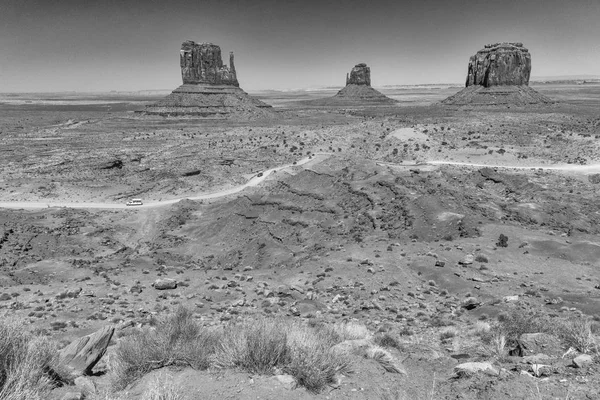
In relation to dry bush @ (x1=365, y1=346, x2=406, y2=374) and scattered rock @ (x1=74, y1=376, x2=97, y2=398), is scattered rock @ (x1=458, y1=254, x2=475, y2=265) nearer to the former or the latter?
dry bush @ (x1=365, y1=346, x2=406, y2=374)

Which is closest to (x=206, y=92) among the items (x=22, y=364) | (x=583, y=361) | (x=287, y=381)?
(x=22, y=364)

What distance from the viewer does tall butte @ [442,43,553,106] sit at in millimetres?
112750

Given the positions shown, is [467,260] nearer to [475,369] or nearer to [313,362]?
[475,369]

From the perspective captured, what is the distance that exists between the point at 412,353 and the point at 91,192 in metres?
45.7

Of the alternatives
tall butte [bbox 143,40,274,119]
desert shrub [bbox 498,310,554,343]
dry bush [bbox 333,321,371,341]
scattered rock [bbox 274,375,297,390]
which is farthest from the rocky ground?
tall butte [bbox 143,40,274,119]

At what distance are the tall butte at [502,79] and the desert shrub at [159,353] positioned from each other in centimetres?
12115

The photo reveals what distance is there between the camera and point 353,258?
21.2m

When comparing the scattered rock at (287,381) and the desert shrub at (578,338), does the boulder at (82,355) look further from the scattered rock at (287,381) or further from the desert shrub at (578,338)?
the desert shrub at (578,338)

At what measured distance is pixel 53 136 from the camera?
86.1 meters

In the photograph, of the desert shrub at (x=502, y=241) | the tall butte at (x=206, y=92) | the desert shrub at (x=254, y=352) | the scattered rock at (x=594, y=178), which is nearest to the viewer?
the desert shrub at (x=254, y=352)

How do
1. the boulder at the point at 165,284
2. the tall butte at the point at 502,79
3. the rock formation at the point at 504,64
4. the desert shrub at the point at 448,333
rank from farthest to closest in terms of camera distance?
the rock formation at the point at 504,64
the tall butte at the point at 502,79
the boulder at the point at 165,284
the desert shrub at the point at 448,333

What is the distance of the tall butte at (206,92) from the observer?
11644 centimetres

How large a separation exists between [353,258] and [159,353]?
14.7 metres

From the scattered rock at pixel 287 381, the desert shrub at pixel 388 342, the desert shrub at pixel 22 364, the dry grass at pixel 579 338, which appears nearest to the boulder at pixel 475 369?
the desert shrub at pixel 388 342
